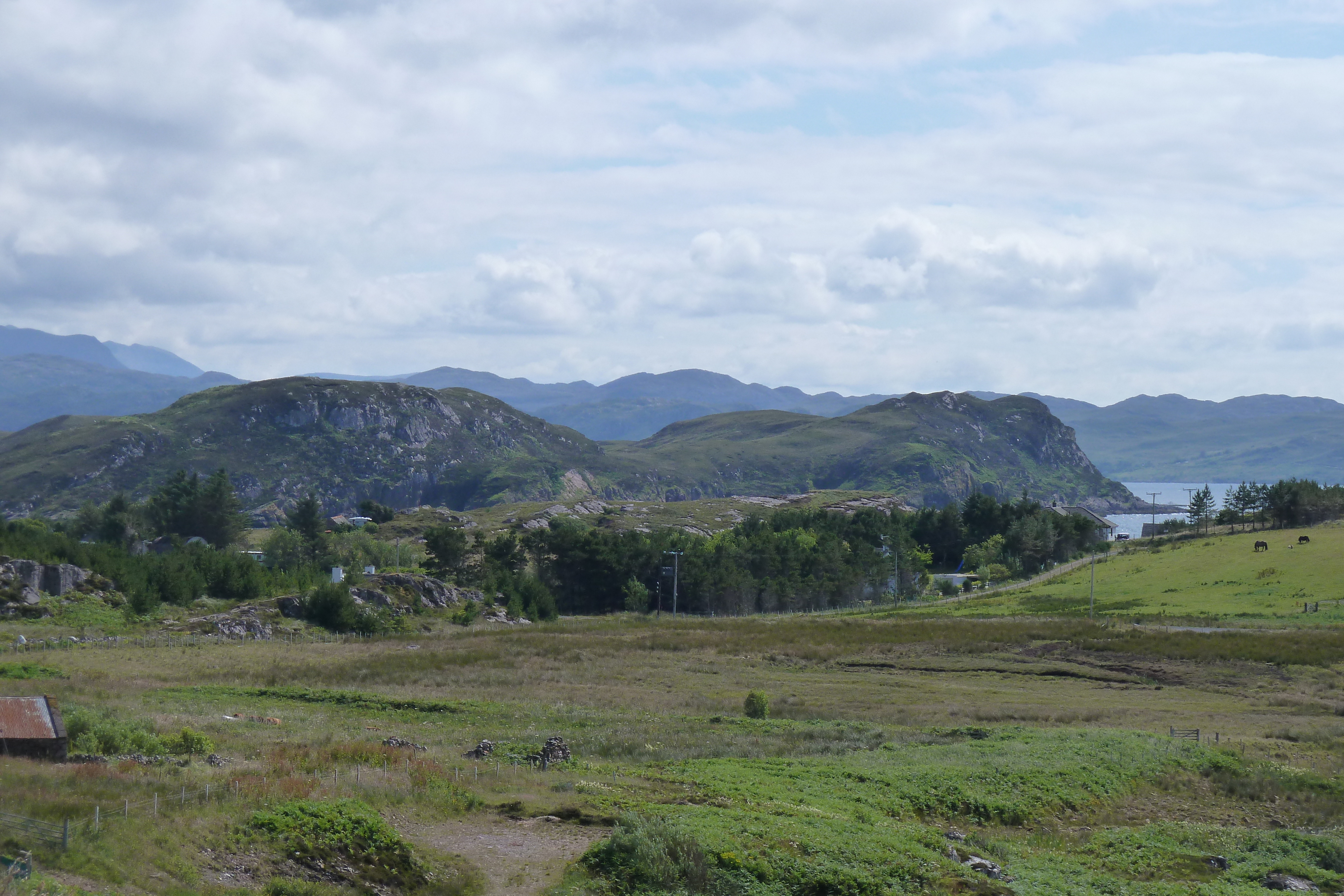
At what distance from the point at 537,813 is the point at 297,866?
630 cm

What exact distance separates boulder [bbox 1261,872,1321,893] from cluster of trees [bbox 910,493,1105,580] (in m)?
129

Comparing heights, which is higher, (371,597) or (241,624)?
(371,597)

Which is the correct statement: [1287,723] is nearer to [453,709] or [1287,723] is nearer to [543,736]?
[543,736]

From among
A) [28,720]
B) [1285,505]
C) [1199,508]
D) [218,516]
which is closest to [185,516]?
[218,516]

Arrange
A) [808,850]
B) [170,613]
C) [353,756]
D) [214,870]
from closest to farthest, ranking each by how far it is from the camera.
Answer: [214,870] → [808,850] → [353,756] → [170,613]

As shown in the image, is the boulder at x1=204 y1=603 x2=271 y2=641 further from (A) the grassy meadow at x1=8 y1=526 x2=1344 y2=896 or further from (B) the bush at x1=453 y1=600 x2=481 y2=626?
Result: (B) the bush at x1=453 y1=600 x2=481 y2=626

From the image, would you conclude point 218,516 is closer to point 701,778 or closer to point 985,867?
point 701,778

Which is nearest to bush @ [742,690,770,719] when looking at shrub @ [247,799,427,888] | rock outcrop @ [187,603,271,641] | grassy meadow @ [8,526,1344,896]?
grassy meadow @ [8,526,1344,896]

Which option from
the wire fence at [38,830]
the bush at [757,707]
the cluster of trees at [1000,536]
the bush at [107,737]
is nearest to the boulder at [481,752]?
the bush at [107,737]

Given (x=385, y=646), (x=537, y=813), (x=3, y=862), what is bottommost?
(x=385, y=646)

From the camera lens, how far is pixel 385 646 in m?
76.2

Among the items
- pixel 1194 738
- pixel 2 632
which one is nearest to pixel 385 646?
pixel 2 632

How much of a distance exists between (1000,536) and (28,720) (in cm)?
16461

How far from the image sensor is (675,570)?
131750 mm
